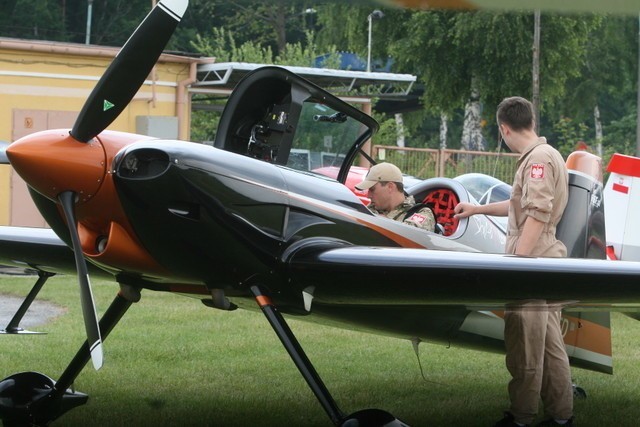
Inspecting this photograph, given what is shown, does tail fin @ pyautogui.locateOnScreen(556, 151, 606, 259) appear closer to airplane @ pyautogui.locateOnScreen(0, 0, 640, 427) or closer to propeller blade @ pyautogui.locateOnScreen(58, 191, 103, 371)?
airplane @ pyautogui.locateOnScreen(0, 0, 640, 427)

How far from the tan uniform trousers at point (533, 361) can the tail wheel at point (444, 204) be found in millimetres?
1100

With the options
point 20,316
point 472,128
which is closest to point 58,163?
point 20,316

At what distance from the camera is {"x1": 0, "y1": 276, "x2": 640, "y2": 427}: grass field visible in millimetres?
7297

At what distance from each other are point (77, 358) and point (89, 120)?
7.14ft

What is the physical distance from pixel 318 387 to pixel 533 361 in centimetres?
165

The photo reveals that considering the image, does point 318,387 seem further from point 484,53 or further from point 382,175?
point 484,53

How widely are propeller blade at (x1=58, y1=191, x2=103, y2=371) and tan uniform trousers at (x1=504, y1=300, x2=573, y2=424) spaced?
8.49 ft

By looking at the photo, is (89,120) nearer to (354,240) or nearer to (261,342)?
(354,240)

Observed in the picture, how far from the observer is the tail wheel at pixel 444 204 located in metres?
7.49

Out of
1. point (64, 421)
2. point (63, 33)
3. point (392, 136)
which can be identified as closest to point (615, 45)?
point (392, 136)

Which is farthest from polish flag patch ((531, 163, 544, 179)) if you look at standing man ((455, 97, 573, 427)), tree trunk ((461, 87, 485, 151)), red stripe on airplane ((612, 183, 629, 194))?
tree trunk ((461, 87, 485, 151))

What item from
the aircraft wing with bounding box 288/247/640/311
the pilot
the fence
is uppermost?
the pilot

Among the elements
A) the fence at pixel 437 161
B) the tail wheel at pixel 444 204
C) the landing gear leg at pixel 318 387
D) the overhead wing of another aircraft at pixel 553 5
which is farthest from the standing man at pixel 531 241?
the fence at pixel 437 161

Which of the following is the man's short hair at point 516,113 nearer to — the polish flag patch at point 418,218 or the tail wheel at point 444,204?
the polish flag patch at point 418,218
